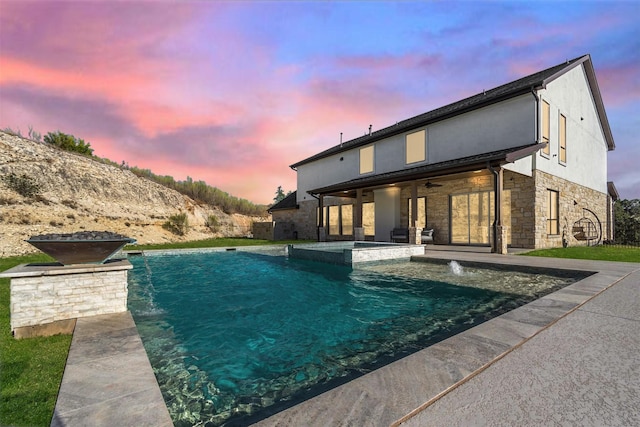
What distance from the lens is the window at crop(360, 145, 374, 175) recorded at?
1810 cm

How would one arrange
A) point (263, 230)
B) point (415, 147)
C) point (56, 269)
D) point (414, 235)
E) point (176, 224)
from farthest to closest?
point (263, 230) → point (176, 224) → point (415, 147) → point (414, 235) → point (56, 269)

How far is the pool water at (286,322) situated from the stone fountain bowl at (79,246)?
47.6 inches

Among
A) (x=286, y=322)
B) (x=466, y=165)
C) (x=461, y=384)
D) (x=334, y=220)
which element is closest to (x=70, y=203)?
(x=334, y=220)

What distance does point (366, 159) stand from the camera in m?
18.5

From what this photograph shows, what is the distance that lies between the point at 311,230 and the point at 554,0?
1786cm

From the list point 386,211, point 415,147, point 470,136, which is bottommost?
point 386,211

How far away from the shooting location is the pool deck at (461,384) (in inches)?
61.6

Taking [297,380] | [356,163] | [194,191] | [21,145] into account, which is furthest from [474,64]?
[21,145]

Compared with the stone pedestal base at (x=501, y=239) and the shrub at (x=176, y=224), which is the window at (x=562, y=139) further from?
the shrub at (x=176, y=224)

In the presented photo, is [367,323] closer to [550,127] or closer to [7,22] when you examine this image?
[7,22]

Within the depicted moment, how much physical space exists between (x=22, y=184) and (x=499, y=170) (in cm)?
2328

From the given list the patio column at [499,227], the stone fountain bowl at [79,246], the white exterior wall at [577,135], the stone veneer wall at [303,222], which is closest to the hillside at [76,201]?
the stone veneer wall at [303,222]

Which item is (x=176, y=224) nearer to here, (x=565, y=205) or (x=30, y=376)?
(x=30, y=376)

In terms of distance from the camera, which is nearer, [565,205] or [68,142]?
[565,205]
